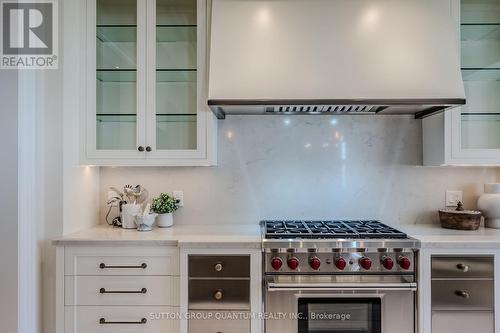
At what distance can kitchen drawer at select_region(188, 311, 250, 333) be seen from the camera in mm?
1611

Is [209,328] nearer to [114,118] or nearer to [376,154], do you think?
[114,118]

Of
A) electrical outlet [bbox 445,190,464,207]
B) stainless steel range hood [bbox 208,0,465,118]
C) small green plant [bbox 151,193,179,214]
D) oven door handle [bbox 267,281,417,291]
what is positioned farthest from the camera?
electrical outlet [bbox 445,190,464,207]

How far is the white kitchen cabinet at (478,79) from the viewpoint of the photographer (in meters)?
1.90

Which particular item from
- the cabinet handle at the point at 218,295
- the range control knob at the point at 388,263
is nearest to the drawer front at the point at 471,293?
the range control knob at the point at 388,263

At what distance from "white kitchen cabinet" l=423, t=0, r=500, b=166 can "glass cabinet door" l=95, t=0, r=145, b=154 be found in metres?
1.97

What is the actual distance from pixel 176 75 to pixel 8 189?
3.66 feet

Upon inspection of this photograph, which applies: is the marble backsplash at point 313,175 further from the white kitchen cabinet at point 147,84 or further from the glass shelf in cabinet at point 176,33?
the glass shelf in cabinet at point 176,33

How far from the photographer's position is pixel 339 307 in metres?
1.63

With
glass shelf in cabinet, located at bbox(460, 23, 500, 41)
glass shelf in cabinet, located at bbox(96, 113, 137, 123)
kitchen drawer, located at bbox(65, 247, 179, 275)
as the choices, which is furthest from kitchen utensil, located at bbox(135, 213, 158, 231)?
glass shelf in cabinet, located at bbox(460, 23, 500, 41)

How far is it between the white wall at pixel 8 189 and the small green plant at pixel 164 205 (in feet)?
2.42

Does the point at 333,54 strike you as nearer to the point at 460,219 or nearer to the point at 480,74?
the point at 480,74

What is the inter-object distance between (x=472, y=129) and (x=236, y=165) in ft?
5.06

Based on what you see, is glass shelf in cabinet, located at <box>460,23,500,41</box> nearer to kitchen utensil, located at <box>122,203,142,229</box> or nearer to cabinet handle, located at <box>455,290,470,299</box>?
cabinet handle, located at <box>455,290,470,299</box>

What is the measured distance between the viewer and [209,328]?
5.29ft
